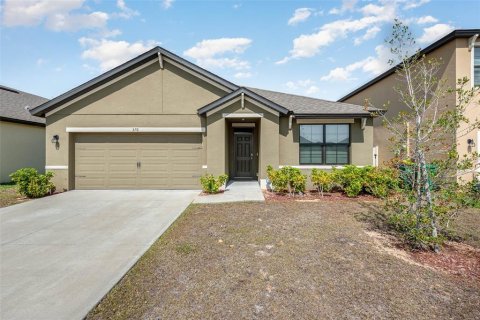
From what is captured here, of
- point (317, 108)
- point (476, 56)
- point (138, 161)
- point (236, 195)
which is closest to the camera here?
point (236, 195)

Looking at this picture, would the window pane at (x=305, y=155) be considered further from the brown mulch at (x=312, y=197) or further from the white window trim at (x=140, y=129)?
the white window trim at (x=140, y=129)

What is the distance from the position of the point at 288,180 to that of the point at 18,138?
51.0ft

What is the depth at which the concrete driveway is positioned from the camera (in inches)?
120

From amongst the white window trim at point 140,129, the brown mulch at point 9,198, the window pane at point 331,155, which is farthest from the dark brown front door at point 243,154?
the brown mulch at point 9,198

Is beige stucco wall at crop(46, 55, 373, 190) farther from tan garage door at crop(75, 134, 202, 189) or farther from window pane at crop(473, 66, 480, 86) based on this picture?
window pane at crop(473, 66, 480, 86)

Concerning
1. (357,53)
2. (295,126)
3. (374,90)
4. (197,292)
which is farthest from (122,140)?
(374,90)

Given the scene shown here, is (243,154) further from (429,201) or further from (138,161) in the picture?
(429,201)

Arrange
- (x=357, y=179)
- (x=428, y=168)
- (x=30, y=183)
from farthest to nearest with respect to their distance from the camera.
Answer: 1. (x=30, y=183)
2. (x=357, y=179)
3. (x=428, y=168)

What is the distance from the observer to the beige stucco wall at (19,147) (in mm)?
12812

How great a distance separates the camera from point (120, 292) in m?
3.20

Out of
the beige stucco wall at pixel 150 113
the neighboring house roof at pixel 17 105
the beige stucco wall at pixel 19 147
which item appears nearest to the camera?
the beige stucco wall at pixel 150 113

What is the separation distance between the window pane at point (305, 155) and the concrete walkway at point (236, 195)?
240 cm

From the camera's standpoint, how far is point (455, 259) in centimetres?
434

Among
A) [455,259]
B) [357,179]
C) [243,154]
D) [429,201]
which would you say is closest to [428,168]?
[429,201]
